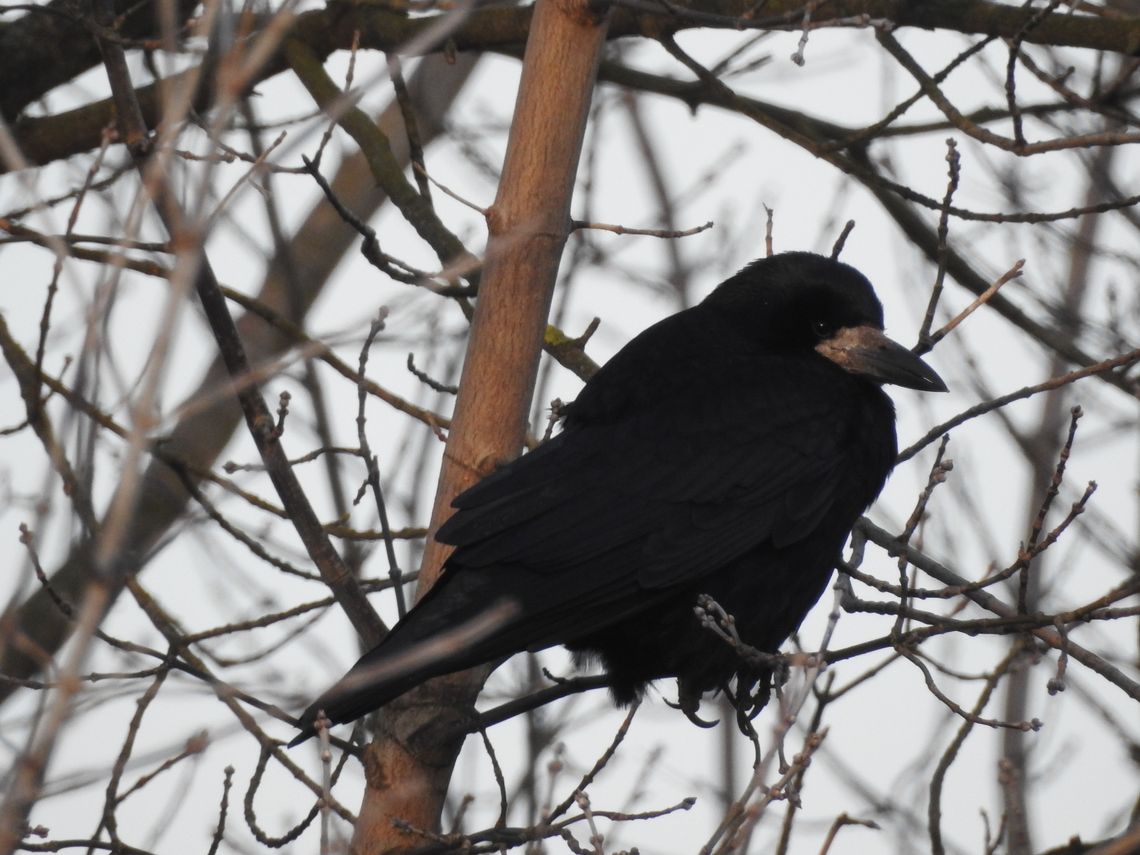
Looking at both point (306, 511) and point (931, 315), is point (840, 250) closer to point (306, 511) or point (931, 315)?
point (931, 315)

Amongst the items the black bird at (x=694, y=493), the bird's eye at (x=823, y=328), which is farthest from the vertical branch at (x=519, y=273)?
the bird's eye at (x=823, y=328)

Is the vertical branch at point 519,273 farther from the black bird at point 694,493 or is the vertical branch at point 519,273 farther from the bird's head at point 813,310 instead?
the bird's head at point 813,310

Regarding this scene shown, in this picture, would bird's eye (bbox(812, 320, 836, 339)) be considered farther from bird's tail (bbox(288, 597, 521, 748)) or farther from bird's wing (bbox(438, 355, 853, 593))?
bird's tail (bbox(288, 597, 521, 748))

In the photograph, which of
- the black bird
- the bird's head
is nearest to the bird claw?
the black bird

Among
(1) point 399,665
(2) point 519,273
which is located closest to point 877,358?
(2) point 519,273

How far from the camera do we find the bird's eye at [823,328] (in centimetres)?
500

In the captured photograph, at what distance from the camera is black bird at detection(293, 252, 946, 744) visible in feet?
13.3

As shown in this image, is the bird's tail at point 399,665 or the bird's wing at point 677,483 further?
the bird's wing at point 677,483

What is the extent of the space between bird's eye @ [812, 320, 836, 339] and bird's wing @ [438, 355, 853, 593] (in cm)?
17

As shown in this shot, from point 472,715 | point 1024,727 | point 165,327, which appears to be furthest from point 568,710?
point 165,327

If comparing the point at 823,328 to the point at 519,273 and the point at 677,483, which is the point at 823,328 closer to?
the point at 677,483

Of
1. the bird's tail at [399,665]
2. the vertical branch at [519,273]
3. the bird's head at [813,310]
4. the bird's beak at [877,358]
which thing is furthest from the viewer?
the bird's head at [813,310]

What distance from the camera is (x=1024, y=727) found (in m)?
3.48

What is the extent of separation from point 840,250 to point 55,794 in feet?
10.3
